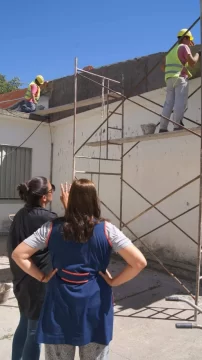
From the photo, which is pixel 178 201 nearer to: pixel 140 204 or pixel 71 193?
pixel 140 204

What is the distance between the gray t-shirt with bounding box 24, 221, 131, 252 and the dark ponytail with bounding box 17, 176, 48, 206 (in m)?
0.54

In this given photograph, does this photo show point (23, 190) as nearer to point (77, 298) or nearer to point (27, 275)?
point (27, 275)

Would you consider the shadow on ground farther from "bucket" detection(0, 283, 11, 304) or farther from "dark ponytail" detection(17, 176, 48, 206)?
"dark ponytail" detection(17, 176, 48, 206)

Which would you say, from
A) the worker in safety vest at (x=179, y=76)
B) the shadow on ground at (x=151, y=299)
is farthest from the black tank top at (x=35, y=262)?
the worker in safety vest at (x=179, y=76)

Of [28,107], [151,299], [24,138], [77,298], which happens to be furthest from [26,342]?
[28,107]

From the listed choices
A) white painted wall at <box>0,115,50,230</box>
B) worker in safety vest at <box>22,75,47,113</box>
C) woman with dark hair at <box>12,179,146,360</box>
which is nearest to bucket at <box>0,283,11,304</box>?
woman with dark hair at <box>12,179,146,360</box>

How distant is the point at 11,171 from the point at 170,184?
451cm

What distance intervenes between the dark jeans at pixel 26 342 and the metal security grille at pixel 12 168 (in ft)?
21.4

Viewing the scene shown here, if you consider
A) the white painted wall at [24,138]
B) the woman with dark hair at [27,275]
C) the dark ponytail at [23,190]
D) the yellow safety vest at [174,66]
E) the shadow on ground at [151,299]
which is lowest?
the shadow on ground at [151,299]

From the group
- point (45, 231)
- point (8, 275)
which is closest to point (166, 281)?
point (8, 275)

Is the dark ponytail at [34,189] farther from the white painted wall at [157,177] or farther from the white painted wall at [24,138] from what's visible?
the white painted wall at [24,138]

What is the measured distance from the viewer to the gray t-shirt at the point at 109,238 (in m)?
1.88

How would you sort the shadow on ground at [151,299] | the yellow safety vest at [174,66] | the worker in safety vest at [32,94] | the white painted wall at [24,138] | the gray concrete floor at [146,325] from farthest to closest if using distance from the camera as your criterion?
the worker in safety vest at [32,94] → the white painted wall at [24,138] → the yellow safety vest at [174,66] → the shadow on ground at [151,299] → the gray concrete floor at [146,325]

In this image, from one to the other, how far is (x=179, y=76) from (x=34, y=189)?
3.18 m
